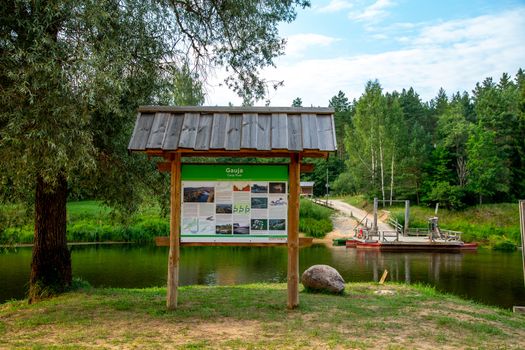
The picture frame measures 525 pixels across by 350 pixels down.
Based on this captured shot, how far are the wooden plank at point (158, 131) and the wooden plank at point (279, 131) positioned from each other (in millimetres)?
1618

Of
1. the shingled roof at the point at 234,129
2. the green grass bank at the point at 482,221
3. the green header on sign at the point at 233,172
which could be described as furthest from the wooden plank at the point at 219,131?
the green grass bank at the point at 482,221

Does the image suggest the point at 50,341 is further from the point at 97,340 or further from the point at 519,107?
the point at 519,107

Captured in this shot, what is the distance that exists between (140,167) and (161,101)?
1.52 meters

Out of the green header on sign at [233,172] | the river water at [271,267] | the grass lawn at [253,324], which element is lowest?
the river water at [271,267]

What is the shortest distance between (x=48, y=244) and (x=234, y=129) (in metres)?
4.99

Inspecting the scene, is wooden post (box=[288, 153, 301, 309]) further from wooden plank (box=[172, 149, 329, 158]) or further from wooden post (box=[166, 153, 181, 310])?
wooden post (box=[166, 153, 181, 310])

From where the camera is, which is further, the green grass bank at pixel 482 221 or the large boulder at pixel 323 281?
the green grass bank at pixel 482 221

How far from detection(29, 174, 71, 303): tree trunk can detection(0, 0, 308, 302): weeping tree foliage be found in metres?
0.02

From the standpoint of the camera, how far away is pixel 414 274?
1862cm

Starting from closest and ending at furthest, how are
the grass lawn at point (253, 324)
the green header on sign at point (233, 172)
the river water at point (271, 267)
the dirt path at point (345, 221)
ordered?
the grass lawn at point (253, 324)
the green header on sign at point (233, 172)
the river water at point (271, 267)
the dirt path at point (345, 221)

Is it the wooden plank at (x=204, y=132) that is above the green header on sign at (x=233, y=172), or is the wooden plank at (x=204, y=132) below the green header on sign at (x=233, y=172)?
above

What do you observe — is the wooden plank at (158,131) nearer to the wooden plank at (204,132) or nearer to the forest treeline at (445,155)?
the wooden plank at (204,132)

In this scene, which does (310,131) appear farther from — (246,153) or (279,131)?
(246,153)

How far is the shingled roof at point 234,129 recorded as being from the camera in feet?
22.1
